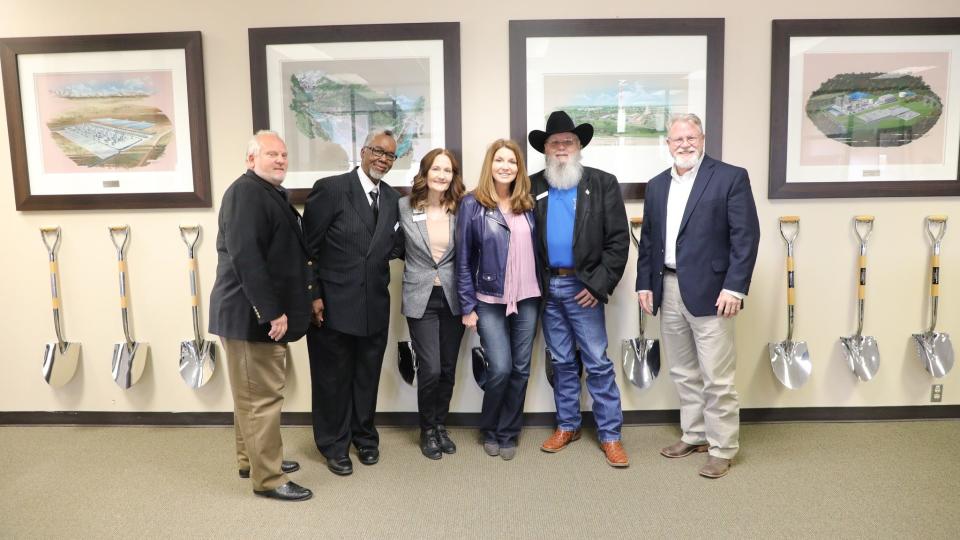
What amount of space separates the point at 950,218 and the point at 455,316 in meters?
3.15

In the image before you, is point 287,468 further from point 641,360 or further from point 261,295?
point 641,360

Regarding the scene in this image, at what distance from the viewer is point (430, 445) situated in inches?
130

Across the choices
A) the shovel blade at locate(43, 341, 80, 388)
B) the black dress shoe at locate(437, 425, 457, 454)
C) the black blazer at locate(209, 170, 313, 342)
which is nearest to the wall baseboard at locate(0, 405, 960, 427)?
the black dress shoe at locate(437, 425, 457, 454)

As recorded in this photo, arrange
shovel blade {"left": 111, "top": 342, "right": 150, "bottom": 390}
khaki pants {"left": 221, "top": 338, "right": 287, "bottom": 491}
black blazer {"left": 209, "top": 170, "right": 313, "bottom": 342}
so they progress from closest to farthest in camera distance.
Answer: black blazer {"left": 209, "top": 170, "right": 313, "bottom": 342} < khaki pants {"left": 221, "top": 338, "right": 287, "bottom": 491} < shovel blade {"left": 111, "top": 342, "right": 150, "bottom": 390}

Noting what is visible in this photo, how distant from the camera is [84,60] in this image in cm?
362

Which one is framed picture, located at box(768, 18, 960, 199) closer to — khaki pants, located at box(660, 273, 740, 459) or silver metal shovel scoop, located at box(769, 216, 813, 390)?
silver metal shovel scoop, located at box(769, 216, 813, 390)

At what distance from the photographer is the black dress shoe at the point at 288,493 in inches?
111

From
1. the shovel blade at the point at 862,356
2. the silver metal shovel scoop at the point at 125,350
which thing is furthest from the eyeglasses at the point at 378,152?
the shovel blade at the point at 862,356

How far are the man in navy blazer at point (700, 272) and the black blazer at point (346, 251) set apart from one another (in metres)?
1.46

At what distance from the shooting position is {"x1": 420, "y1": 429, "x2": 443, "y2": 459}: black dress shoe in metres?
3.27

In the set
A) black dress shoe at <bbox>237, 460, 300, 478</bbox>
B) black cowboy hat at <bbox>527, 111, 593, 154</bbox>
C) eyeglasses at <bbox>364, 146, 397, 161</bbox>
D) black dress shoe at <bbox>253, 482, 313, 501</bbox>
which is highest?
black cowboy hat at <bbox>527, 111, 593, 154</bbox>

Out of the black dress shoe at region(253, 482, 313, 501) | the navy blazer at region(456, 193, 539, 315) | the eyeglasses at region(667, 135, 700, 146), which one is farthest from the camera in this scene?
the navy blazer at region(456, 193, 539, 315)

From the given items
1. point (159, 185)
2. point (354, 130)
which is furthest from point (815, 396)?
point (159, 185)

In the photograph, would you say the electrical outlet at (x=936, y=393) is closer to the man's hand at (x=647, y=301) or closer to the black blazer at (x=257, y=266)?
the man's hand at (x=647, y=301)
